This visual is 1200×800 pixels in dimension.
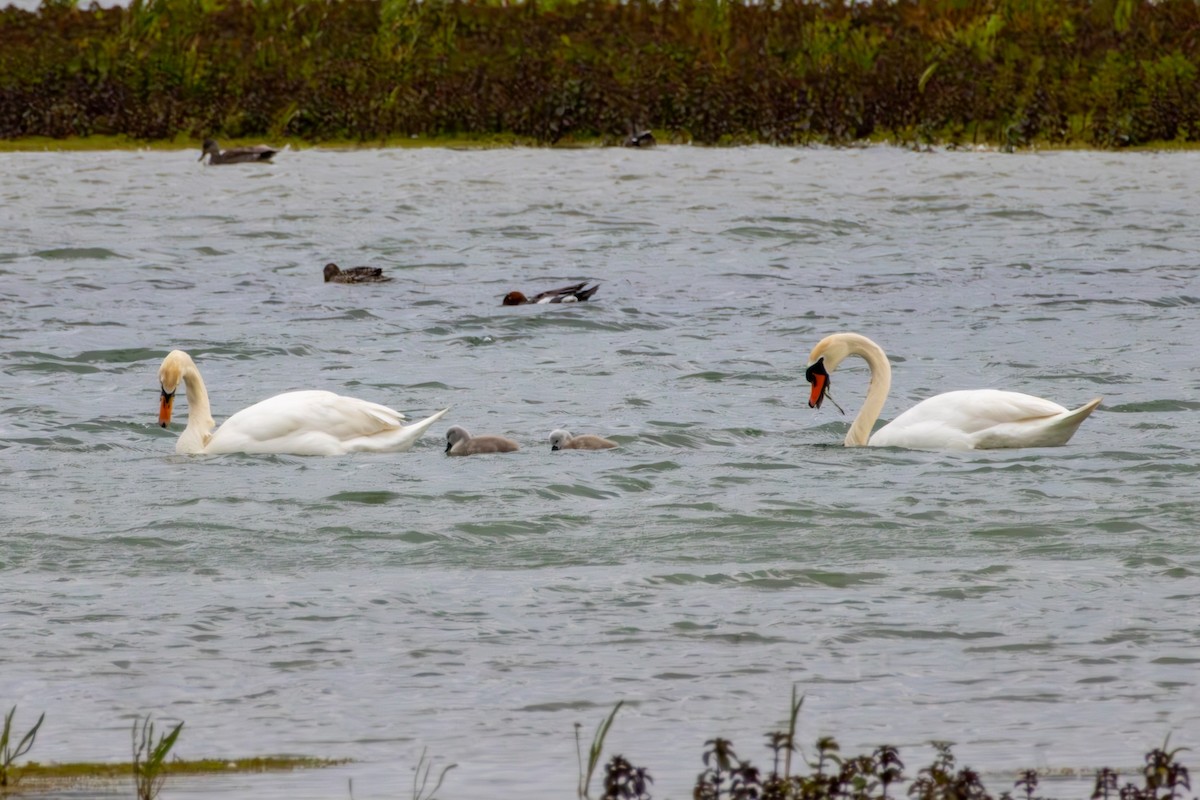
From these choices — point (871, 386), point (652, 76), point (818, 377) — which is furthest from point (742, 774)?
point (652, 76)

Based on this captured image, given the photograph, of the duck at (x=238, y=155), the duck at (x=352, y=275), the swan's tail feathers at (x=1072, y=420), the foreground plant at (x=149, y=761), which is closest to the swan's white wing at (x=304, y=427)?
the swan's tail feathers at (x=1072, y=420)

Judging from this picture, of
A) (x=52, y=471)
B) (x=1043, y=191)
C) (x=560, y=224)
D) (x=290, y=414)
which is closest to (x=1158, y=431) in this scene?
(x=290, y=414)

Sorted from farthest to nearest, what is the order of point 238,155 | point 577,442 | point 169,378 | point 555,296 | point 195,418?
point 238,155, point 555,296, point 169,378, point 195,418, point 577,442

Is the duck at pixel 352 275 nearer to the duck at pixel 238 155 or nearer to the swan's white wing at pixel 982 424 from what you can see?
the swan's white wing at pixel 982 424

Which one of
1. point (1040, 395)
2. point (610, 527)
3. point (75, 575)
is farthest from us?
point (1040, 395)

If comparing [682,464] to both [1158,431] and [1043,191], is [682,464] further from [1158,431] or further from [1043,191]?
[1043,191]

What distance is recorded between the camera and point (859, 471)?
33.6ft

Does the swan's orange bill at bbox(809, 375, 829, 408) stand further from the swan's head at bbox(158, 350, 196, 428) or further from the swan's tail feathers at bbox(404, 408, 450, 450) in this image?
the swan's head at bbox(158, 350, 196, 428)

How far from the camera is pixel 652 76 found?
32.6m

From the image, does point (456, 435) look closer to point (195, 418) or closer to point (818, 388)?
point (195, 418)

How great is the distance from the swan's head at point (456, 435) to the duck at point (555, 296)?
18.6 feet

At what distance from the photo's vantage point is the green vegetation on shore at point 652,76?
31.6m

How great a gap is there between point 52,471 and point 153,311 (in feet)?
22.0

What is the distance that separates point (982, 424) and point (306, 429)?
335cm
